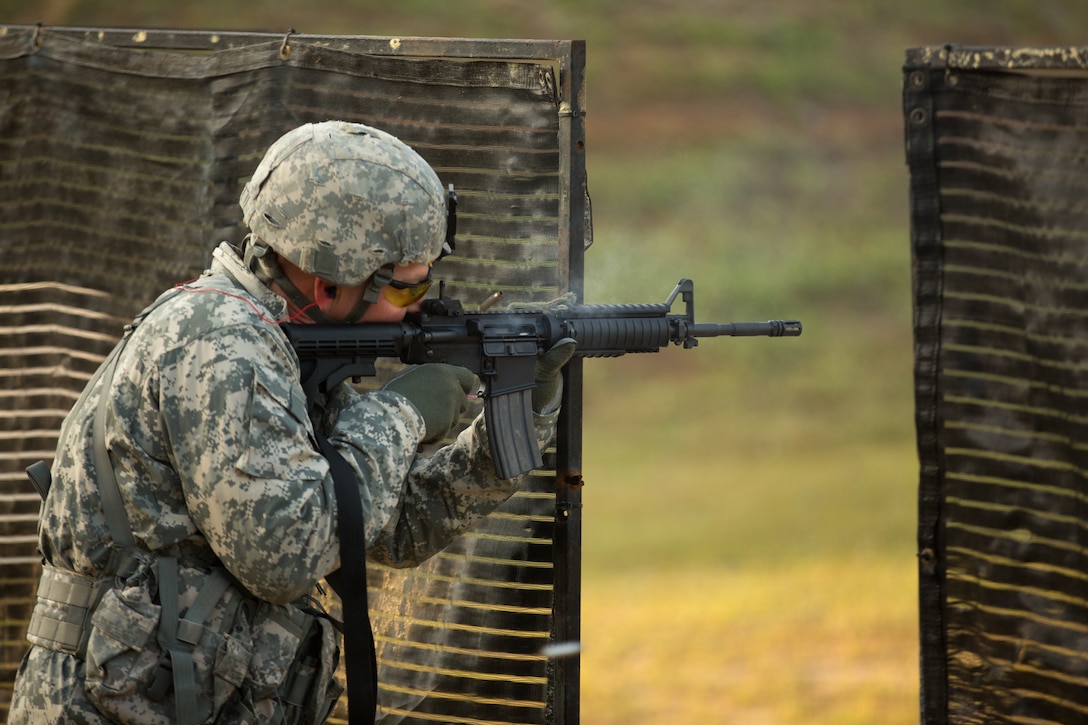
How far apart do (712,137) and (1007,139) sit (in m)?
12.7

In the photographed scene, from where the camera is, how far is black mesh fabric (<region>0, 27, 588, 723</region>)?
14.0 ft

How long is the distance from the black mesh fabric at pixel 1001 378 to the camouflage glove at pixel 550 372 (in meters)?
1.62

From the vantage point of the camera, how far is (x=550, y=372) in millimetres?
3836

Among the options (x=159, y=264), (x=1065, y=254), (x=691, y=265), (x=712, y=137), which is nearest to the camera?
(x=1065, y=254)

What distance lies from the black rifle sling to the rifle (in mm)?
319

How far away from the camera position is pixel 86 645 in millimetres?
3143

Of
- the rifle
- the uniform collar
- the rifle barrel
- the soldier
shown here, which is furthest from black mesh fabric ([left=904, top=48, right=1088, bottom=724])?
the uniform collar

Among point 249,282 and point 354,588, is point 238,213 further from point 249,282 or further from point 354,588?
point 354,588

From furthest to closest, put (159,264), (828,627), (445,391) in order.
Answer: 1. (828,627)
2. (159,264)
3. (445,391)

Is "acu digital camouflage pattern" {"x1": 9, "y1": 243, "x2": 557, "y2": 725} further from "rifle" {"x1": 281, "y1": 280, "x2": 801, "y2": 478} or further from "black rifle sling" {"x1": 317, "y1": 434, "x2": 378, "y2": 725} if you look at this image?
"rifle" {"x1": 281, "y1": 280, "x2": 801, "y2": 478}

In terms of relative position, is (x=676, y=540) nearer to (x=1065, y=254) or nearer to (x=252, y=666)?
(x=1065, y=254)

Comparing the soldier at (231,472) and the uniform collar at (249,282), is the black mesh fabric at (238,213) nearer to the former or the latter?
the soldier at (231,472)

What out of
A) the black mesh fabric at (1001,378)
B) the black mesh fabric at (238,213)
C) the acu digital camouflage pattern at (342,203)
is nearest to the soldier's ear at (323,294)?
the acu digital camouflage pattern at (342,203)

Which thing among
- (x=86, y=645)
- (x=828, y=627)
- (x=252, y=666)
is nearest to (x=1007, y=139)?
(x=252, y=666)
